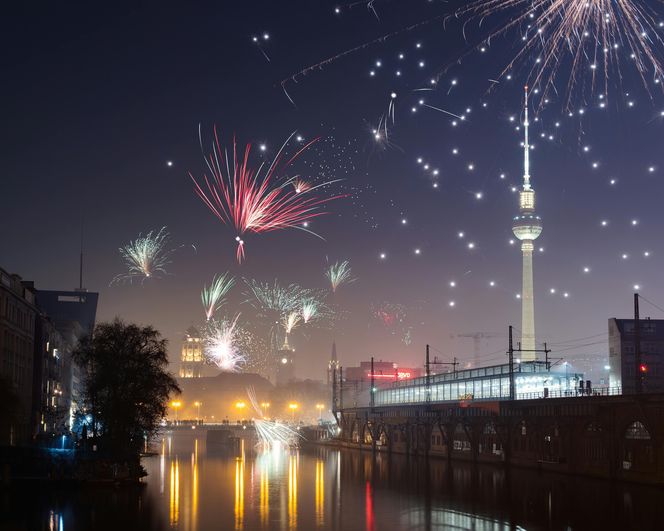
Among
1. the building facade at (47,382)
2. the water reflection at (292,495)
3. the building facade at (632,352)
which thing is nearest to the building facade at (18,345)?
the building facade at (47,382)

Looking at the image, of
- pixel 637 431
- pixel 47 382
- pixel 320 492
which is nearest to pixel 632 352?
pixel 637 431

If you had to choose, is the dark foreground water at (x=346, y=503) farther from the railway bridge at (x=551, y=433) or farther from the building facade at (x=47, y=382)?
the building facade at (x=47, y=382)

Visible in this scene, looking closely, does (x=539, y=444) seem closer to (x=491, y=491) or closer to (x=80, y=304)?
(x=491, y=491)

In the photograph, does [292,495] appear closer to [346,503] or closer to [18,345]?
[346,503]

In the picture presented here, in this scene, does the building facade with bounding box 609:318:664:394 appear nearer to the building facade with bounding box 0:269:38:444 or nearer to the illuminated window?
the illuminated window

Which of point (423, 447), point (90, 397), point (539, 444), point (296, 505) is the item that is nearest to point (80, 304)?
point (423, 447)

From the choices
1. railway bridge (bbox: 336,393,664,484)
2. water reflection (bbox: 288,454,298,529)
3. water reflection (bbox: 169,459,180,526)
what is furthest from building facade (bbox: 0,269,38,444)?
railway bridge (bbox: 336,393,664,484)
